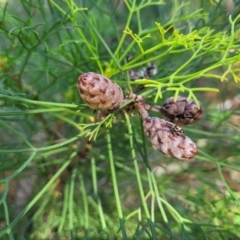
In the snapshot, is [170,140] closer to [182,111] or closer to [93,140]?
[182,111]

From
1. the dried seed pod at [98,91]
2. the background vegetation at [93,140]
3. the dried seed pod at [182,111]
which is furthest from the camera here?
the background vegetation at [93,140]

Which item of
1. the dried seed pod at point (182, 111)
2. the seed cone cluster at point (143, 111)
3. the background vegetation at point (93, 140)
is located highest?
the seed cone cluster at point (143, 111)

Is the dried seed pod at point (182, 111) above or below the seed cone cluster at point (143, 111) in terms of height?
below

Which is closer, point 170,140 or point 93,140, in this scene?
point 170,140

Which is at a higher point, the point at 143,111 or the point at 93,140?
the point at 143,111

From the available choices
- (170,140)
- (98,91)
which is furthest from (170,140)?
(98,91)

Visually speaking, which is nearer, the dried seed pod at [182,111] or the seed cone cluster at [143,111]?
the seed cone cluster at [143,111]

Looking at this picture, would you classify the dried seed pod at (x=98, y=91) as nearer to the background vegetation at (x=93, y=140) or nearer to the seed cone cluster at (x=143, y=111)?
the seed cone cluster at (x=143, y=111)

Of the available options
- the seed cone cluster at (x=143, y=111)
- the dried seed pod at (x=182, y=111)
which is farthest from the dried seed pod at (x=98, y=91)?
the dried seed pod at (x=182, y=111)
